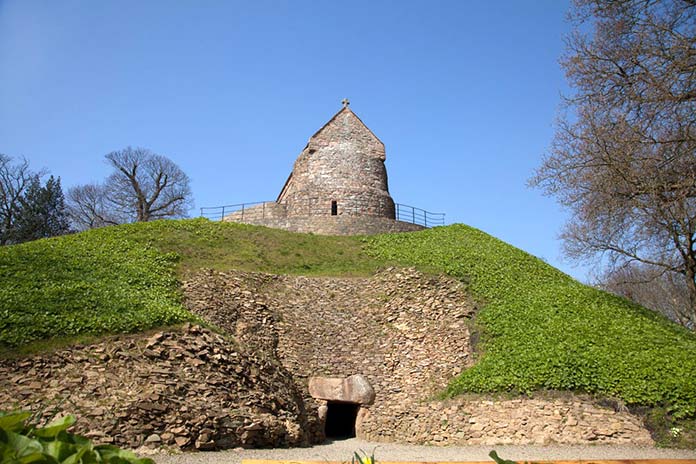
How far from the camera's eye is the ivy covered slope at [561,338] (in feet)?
48.3

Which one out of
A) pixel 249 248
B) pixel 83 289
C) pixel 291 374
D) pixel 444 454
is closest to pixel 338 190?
pixel 249 248

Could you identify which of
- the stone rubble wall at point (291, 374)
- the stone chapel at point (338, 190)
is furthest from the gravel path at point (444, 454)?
the stone chapel at point (338, 190)

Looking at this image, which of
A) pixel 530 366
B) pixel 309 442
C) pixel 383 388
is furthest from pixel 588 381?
pixel 309 442

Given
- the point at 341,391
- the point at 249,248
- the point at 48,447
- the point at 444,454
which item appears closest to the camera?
the point at 48,447

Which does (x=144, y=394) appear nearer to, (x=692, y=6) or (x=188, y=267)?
(x=188, y=267)

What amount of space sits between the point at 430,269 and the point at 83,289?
13.1m

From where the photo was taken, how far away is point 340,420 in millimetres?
19547

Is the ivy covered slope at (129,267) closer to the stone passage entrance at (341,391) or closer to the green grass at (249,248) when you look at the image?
the green grass at (249,248)

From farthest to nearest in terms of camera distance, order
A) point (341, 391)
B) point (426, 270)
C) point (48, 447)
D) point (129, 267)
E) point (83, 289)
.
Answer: point (426, 270)
point (129, 267)
point (341, 391)
point (83, 289)
point (48, 447)

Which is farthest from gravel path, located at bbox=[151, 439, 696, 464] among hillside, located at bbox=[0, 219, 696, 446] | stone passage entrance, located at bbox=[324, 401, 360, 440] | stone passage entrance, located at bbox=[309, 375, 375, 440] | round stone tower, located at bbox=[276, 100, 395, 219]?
round stone tower, located at bbox=[276, 100, 395, 219]

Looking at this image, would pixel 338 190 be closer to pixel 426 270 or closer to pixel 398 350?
pixel 426 270

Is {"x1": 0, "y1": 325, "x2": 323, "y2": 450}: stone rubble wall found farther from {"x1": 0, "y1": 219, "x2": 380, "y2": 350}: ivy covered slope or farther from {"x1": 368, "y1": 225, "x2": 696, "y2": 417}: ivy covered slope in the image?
{"x1": 368, "y1": 225, "x2": 696, "y2": 417}: ivy covered slope

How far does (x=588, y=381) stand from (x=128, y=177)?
4050 cm

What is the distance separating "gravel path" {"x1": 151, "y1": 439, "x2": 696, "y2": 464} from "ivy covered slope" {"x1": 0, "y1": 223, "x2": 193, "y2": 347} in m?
4.84
